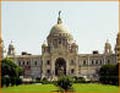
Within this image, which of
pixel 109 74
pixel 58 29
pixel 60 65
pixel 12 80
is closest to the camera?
pixel 12 80

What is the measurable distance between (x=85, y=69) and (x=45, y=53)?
32.7 feet

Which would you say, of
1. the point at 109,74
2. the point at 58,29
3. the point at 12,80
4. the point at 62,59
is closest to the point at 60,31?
the point at 58,29

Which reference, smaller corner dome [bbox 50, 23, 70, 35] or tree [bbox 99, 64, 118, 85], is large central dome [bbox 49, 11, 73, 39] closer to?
smaller corner dome [bbox 50, 23, 70, 35]

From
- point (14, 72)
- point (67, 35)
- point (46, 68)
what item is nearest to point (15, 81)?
point (14, 72)

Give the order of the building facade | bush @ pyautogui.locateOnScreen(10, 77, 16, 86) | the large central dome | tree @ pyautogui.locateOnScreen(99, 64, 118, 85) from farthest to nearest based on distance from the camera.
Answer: the large central dome
the building facade
tree @ pyautogui.locateOnScreen(99, 64, 118, 85)
bush @ pyautogui.locateOnScreen(10, 77, 16, 86)

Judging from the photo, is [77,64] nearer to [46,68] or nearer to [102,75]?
[46,68]

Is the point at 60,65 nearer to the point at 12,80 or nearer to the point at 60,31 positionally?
the point at 60,31

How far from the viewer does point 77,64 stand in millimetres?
93000

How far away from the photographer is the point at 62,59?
9325 cm

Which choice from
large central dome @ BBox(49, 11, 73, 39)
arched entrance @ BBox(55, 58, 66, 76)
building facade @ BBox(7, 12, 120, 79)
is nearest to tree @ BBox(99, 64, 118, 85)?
building facade @ BBox(7, 12, 120, 79)

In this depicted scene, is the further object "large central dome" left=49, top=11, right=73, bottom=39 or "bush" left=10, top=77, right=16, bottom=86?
"large central dome" left=49, top=11, right=73, bottom=39

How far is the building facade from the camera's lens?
91938 mm

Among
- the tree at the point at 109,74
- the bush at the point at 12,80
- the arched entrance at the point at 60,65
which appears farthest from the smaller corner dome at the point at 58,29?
the bush at the point at 12,80

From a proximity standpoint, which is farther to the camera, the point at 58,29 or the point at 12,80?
the point at 58,29
